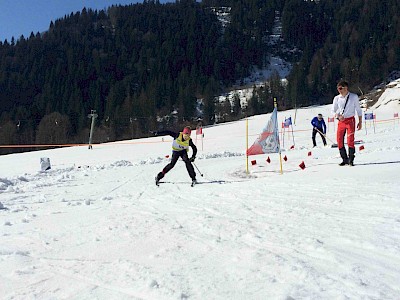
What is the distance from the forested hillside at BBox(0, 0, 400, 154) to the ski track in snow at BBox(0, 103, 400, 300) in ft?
263

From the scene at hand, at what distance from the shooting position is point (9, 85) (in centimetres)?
13112

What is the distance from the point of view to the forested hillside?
3989 inches

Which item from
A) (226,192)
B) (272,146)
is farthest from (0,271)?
(272,146)

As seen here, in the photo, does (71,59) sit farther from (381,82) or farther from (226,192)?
(226,192)

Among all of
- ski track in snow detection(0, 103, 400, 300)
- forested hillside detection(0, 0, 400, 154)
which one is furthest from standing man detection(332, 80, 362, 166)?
forested hillside detection(0, 0, 400, 154)

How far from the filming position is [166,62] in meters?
143

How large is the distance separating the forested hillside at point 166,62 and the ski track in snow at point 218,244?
80.0m

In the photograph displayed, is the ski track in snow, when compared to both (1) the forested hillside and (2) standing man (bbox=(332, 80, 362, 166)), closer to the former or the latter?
(2) standing man (bbox=(332, 80, 362, 166))

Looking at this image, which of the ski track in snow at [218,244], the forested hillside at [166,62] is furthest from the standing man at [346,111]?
the forested hillside at [166,62]

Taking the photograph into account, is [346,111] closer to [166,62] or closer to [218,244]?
[218,244]

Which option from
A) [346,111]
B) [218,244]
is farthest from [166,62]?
[218,244]

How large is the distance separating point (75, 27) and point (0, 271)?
636 feet

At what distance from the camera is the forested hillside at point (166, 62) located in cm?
10131

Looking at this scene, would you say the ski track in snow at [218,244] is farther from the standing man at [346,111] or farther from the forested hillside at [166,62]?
the forested hillside at [166,62]
